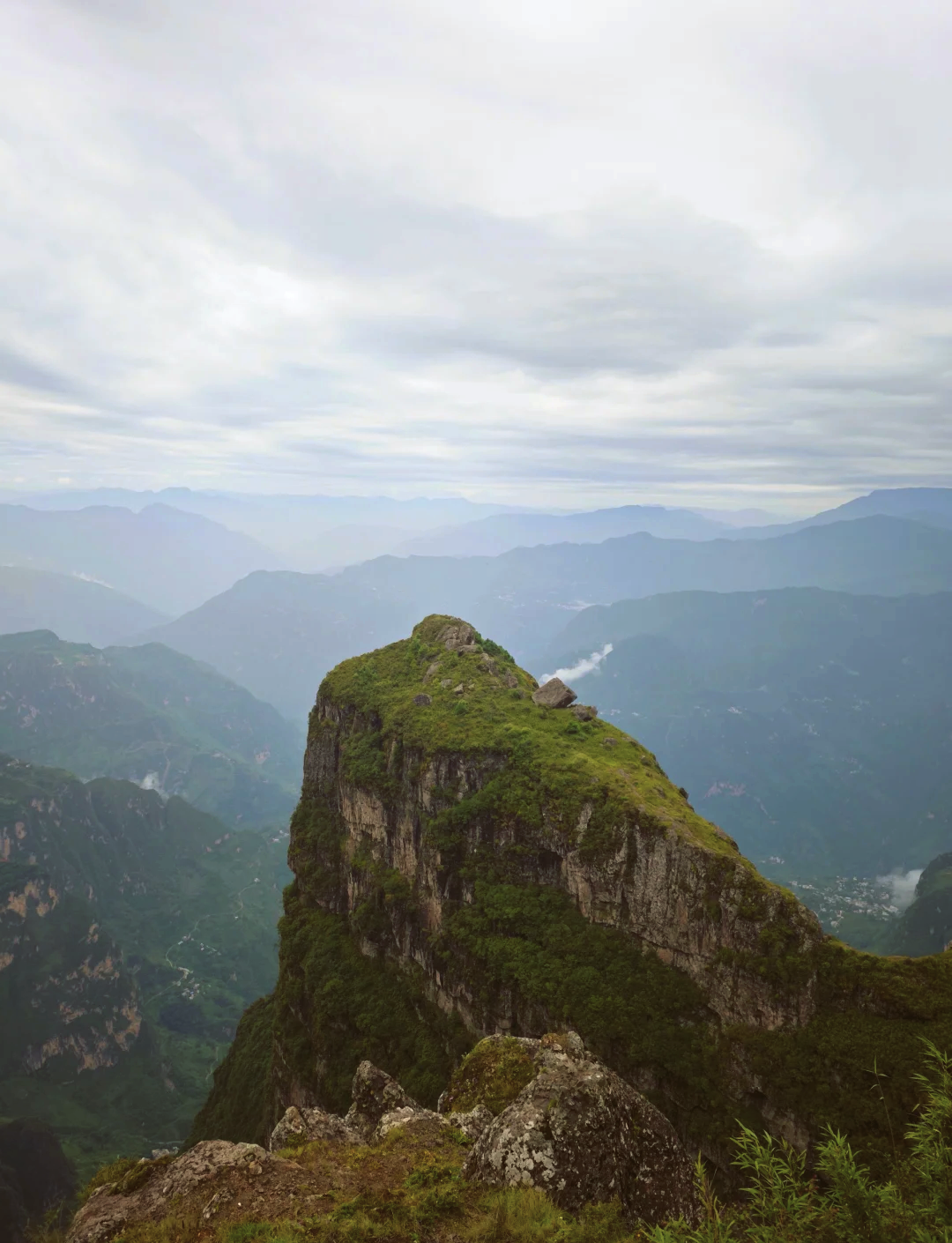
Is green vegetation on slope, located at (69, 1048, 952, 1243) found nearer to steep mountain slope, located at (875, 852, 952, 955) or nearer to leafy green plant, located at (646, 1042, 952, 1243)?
leafy green plant, located at (646, 1042, 952, 1243)

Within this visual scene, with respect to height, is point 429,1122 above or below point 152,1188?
below

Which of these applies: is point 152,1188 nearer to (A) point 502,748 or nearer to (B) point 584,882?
(B) point 584,882

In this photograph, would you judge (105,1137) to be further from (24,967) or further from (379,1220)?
(379,1220)

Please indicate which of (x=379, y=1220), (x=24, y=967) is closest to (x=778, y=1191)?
(x=379, y=1220)

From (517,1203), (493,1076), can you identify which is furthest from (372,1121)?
(517,1203)

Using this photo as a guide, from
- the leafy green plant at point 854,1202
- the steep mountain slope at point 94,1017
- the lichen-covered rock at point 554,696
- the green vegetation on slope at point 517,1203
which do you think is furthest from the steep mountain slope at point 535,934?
the steep mountain slope at point 94,1017
